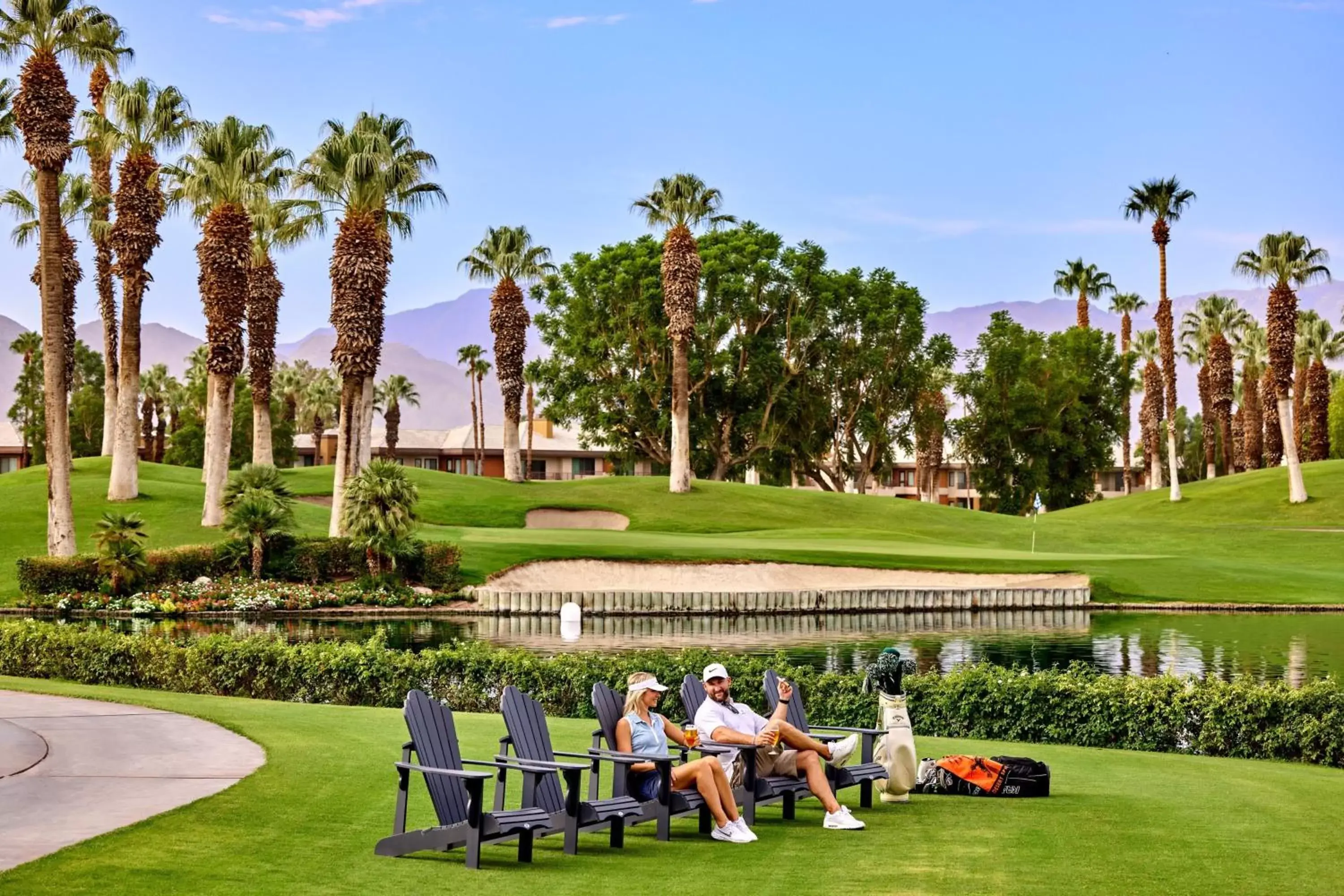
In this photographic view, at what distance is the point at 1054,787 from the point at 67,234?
2574 inches

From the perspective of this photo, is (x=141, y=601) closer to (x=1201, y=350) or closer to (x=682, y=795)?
(x=682, y=795)

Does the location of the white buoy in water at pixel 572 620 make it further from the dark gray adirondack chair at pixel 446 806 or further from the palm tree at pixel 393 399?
the palm tree at pixel 393 399

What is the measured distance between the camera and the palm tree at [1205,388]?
366ft

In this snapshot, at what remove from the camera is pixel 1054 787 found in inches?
577

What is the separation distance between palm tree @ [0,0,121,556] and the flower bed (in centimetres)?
273

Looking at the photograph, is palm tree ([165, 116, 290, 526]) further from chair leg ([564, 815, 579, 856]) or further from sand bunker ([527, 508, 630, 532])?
chair leg ([564, 815, 579, 856])

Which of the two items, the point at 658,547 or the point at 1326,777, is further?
the point at 658,547

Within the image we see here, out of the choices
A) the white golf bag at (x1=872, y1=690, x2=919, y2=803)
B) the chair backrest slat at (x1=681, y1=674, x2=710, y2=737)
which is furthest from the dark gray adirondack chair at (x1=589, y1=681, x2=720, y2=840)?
the white golf bag at (x1=872, y1=690, x2=919, y2=803)

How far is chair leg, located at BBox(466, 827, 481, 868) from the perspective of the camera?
10.5 metres

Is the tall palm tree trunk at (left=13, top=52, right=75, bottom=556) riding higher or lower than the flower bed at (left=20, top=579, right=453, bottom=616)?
higher

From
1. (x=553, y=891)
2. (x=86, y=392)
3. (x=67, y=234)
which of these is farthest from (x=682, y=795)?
(x=86, y=392)

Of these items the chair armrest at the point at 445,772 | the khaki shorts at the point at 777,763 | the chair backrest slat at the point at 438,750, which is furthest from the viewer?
the khaki shorts at the point at 777,763

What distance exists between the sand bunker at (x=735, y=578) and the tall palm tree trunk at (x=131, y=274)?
56.9 feet

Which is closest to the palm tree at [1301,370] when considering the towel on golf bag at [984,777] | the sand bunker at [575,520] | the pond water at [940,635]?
the sand bunker at [575,520]
